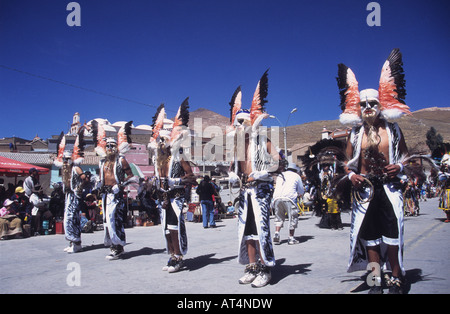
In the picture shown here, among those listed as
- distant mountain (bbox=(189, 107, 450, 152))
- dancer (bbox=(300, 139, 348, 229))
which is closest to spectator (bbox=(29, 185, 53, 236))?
dancer (bbox=(300, 139, 348, 229))

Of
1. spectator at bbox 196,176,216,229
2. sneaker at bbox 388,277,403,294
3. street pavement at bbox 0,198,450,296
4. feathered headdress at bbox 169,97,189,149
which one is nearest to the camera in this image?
sneaker at bbox 388,277,403,294

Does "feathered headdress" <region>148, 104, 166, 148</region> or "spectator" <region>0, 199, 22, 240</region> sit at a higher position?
"feathered headdress" <region>148, 104, 166, 148</region>

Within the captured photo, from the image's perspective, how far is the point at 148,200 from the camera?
13.0 m

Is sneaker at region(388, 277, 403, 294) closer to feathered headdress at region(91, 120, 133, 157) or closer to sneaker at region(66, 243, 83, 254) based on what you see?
feathered headdress at region(91, 120, 133, 157)

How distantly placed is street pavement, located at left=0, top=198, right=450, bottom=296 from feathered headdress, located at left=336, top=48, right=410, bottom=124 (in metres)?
2.04

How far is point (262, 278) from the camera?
4117mm

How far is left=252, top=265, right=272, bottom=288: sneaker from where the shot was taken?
4.04m

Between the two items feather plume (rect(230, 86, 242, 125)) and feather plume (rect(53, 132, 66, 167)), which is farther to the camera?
feather plume (rect(53, 132, 66, 167))

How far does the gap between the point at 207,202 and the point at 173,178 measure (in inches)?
268

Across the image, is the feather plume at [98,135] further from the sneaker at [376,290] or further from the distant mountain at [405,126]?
the distant mountain at [405,126]

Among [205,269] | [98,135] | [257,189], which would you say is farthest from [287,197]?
[98,135]
